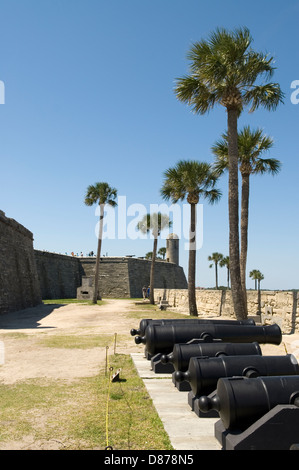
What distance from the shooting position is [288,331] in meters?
12.8

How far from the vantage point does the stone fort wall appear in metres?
38.7

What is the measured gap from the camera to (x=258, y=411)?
2990 mm

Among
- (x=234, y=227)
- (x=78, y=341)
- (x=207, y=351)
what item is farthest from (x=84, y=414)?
(x=234, y=227)

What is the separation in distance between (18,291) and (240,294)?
49.1ft

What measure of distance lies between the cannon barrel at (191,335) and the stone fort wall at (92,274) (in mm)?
32750

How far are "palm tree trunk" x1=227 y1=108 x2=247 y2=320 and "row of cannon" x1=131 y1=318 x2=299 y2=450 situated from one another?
6.22 m

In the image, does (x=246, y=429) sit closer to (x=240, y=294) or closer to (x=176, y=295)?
(x=240, y=294)

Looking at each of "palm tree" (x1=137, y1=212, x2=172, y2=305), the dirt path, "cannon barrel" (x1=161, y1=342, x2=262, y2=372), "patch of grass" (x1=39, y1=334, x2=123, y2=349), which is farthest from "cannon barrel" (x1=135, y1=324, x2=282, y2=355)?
"palm tree" (x1=137, y1=212, x2=172, y2=305)

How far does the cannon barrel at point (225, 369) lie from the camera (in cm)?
384

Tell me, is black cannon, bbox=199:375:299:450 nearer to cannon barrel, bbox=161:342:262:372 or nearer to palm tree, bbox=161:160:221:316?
cannon barrel, bbox=161:342:262:372

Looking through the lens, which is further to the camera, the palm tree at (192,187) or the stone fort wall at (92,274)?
the stone fort wall at (92,274)

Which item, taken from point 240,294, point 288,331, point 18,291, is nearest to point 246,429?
point 240,294

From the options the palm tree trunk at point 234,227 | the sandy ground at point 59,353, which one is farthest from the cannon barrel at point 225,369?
the palm tree trunk at point 234,227

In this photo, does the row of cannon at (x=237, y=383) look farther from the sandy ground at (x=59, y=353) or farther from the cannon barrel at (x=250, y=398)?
the sandy ground at (x=59, y=353)
